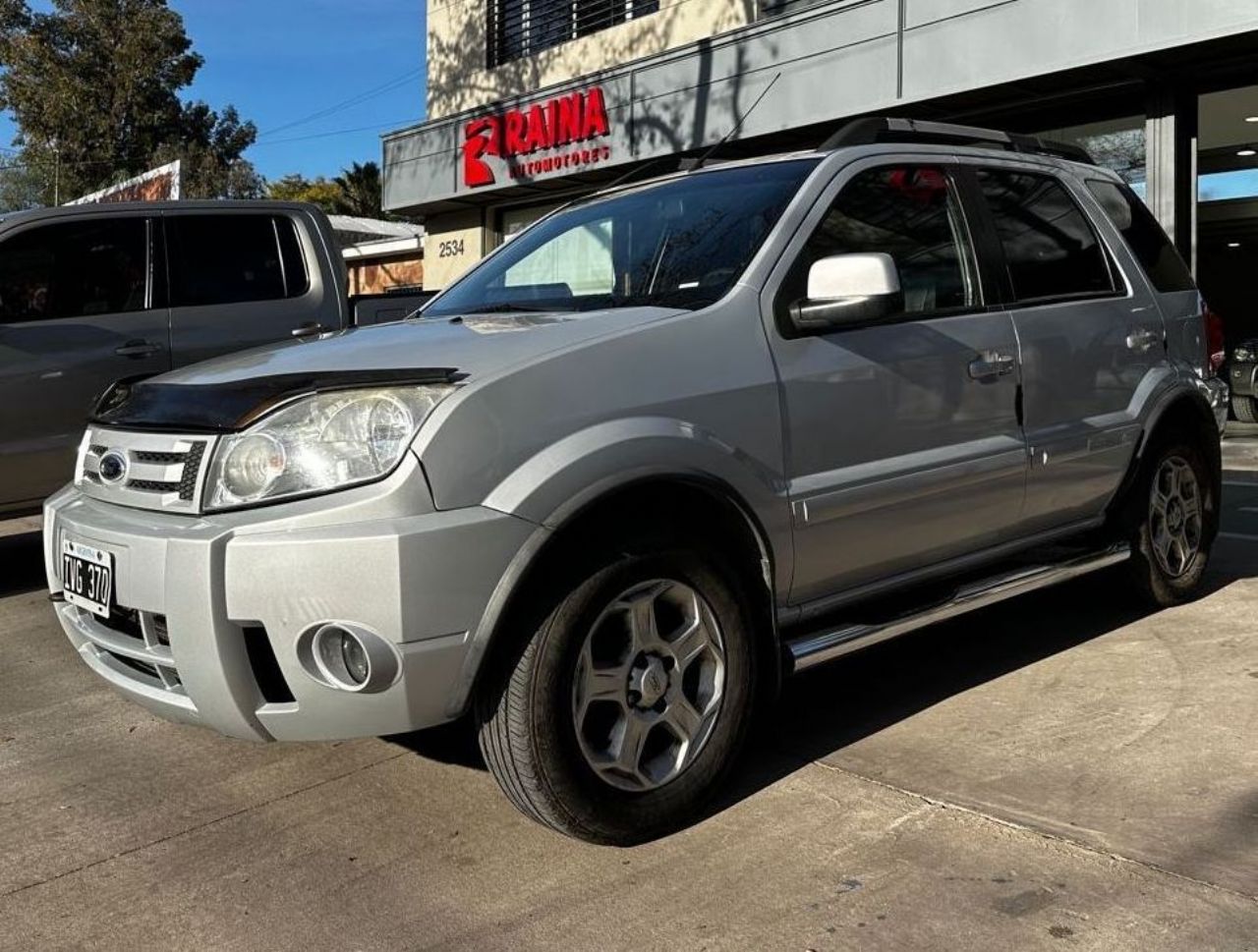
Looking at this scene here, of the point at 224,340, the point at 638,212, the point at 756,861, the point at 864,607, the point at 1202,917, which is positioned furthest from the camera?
the point at 224,340

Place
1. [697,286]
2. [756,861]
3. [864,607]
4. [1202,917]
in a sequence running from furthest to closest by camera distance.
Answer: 1. [864,607]
2. [697,286]
3. [756,861]
4. [1202,917]

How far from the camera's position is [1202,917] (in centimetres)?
256

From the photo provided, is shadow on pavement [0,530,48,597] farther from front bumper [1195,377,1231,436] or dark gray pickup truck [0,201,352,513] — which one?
front bumper [1195,377,1231,436]

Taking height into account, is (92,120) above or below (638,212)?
above

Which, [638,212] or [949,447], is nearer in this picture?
[949,447]

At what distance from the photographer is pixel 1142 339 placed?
4.66 metres

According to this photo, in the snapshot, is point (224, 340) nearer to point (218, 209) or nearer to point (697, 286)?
point (218, 209)

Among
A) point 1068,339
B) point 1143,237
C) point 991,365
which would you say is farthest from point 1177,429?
point 991,365

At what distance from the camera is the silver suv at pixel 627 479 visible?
2.65m

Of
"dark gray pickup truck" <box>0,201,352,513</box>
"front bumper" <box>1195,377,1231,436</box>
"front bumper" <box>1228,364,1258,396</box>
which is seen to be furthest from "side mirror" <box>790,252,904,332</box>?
"front bumper" <box>1228,364,1258,396</box>

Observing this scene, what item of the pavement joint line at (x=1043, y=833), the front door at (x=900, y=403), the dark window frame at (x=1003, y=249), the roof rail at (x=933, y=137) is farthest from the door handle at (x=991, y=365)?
the pavement joint line at (x=1043, y=833)

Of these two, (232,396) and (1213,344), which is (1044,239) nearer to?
(1213,344)

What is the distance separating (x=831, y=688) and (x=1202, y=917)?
1.76 meters

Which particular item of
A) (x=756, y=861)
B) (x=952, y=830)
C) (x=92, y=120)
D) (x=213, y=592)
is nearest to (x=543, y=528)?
(x=213, y=592)
